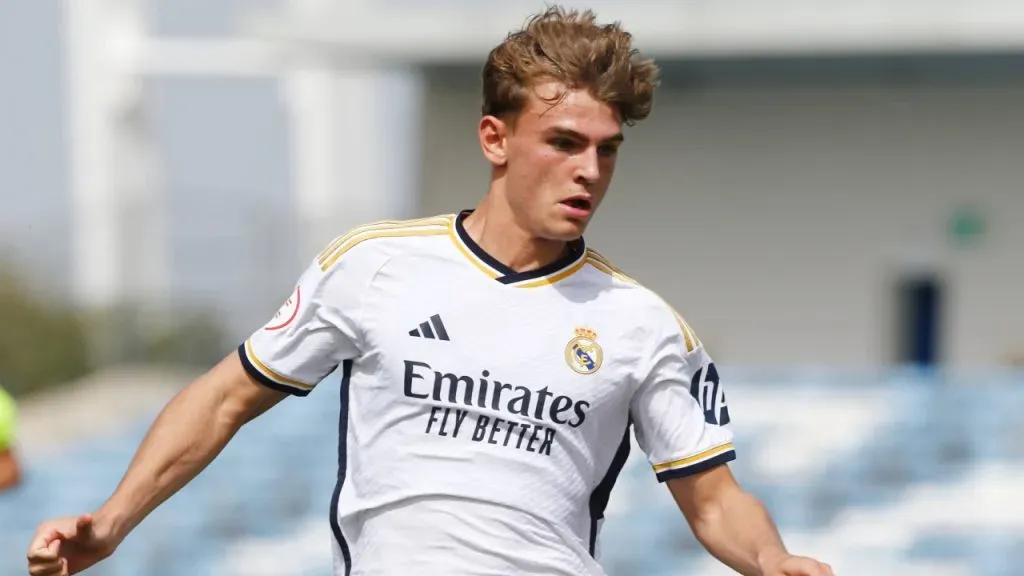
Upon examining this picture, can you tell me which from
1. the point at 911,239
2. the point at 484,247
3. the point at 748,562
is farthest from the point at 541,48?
the point at 911,239

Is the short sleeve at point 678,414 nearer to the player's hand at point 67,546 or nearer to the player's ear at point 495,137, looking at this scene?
the player's ear at point 495,137

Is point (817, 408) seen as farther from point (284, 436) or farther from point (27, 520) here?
point (27, 520)

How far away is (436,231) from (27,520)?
674 centimetres

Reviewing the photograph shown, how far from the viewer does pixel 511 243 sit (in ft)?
8.48

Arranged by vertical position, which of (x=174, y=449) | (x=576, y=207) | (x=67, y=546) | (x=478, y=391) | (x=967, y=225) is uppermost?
(x=576, y=207)

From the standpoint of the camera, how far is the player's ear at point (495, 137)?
2578 millimetres

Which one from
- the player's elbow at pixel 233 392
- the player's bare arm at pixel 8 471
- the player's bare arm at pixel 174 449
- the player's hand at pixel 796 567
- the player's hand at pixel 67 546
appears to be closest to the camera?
the player's hand at pixel 796 567

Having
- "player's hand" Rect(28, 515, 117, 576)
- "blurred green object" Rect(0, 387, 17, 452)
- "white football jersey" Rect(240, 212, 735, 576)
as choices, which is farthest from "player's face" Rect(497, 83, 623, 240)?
"blurred green object" Rect(0, 387, 17, 452)

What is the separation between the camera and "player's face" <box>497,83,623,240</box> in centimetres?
247

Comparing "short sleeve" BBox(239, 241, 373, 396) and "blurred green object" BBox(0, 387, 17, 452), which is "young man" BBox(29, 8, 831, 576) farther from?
"blurred green object" BBox(0, 387, 17, 452)

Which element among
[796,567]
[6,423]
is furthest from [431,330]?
[6,423]

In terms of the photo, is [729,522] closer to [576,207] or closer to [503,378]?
[503,378]

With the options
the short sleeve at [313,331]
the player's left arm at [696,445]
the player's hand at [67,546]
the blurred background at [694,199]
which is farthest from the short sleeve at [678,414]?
the blurred background at [694,199]

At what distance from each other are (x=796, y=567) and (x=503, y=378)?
546 millimetres
